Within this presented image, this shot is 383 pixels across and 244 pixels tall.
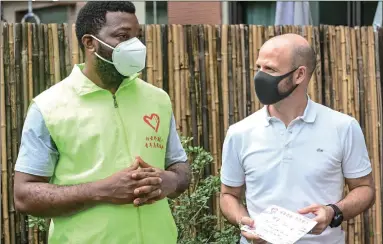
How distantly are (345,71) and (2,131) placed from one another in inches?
105

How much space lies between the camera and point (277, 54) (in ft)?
12.3

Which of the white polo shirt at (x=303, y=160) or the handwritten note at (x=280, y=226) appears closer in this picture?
the handwritten note at (x=280, y=226)

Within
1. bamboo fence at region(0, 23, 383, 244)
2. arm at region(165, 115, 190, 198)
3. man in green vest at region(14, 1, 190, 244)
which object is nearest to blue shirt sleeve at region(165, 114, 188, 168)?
arm at region(165, 115, 190, 198)

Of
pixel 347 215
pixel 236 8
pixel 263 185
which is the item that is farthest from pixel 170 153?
pixel 236 8

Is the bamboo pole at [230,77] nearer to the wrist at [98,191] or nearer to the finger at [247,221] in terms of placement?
the finger at [247,221]

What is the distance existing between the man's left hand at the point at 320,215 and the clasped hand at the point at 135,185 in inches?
26.8

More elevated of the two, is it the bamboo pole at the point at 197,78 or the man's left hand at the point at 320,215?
the bamboo pole at the point at 197,78

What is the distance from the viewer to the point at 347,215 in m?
3.68

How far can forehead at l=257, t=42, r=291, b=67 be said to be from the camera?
148 inches

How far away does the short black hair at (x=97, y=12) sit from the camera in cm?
348

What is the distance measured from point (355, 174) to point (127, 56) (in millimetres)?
1190

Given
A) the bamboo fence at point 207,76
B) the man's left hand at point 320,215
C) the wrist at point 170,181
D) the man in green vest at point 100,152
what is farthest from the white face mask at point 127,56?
the bamboo fence at point 207,76

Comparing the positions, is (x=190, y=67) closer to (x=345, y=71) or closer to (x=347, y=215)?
(x=345, y=71)

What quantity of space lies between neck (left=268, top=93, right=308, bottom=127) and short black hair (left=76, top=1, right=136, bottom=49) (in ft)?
2.77
